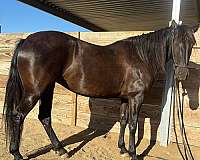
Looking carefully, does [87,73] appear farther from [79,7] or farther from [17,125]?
[79,7]

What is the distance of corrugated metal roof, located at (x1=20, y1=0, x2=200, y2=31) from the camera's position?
711cm

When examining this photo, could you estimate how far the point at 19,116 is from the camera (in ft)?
9.77

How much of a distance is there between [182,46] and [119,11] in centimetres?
529

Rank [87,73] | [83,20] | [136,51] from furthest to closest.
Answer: [83,20] < [136,51] < [87,73]

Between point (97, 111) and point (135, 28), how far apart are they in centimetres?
712

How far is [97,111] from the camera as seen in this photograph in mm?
4398

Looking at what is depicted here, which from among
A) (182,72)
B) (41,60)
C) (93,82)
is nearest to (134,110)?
(93,82)

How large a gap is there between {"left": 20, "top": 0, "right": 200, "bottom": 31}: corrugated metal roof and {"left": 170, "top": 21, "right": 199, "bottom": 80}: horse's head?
3.62m

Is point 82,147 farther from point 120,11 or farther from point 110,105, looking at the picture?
point 120,11

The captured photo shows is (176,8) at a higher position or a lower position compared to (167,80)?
higher

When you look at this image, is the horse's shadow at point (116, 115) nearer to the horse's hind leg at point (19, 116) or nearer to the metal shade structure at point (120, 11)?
the horse's hind leg at point (19, 116)

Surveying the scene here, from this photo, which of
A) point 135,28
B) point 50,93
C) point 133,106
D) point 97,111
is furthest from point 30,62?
point 135,28

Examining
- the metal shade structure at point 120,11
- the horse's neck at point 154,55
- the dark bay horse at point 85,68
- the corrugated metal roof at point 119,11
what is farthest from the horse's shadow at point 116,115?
the corrugated metal roof at point 119,11

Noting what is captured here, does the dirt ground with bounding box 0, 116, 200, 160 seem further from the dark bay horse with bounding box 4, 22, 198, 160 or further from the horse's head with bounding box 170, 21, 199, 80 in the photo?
the horse's head with bounding box 170, 21, 199, 80
